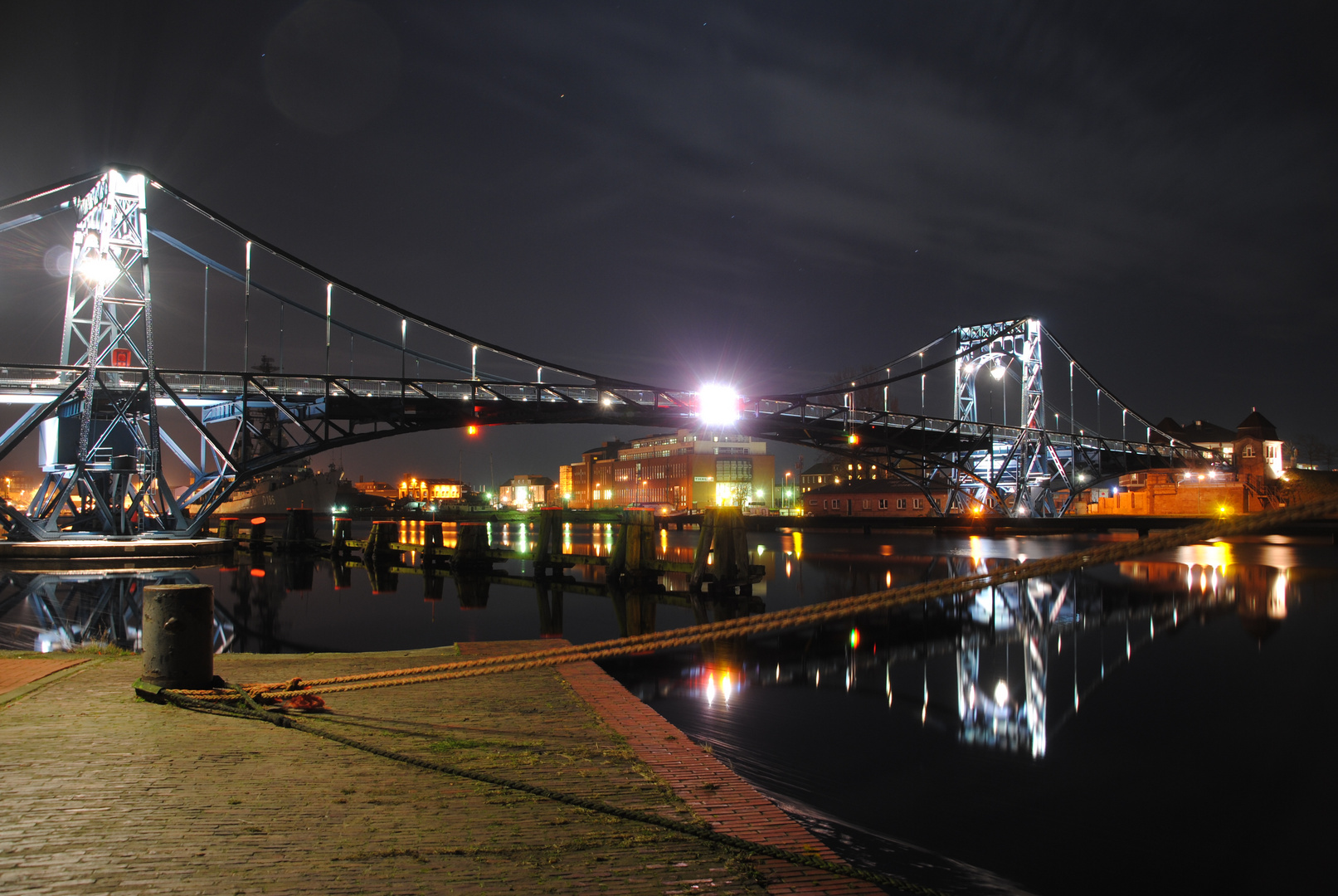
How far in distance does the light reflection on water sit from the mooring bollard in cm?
442

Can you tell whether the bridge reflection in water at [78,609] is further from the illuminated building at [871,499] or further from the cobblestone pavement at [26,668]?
the illuminated building at [871,499]

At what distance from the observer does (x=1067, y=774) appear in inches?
286

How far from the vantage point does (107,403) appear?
31.3m

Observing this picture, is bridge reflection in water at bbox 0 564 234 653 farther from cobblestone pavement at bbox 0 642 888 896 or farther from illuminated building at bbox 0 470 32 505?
illuminated building at bbox 0 470 32 505

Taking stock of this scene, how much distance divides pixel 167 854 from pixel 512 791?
1.51 m

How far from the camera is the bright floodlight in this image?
54.2 metres

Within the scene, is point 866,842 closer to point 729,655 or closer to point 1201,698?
point 729,655

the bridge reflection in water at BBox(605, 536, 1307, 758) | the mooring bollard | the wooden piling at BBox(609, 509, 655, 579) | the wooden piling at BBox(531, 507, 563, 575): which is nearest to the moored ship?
the wooden piling at BBox(531, 507, 563, 575)

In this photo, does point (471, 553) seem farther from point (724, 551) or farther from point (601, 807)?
point (601, 807)

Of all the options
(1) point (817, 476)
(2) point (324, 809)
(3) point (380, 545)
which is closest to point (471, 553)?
(3) point (380, 545)

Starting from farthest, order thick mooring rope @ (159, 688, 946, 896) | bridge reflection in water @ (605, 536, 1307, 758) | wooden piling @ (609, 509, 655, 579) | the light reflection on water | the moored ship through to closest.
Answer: the moored ship, wooden piling @ (609, 509, 655, 579), bridge reflection in water @ (605, 536, 1307, 758), the light reflection on water, thick mooring rope @ (159, 688, 946, 896)

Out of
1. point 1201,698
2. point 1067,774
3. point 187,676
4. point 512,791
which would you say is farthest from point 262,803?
point 1201,698

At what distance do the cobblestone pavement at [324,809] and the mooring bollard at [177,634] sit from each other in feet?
0.87

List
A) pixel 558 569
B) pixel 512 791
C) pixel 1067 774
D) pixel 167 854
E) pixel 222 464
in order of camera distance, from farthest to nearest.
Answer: pixel 222 464 → pixel 558 569 → pixel 1067 774 → pixel 512 791 → pixel 167 854
